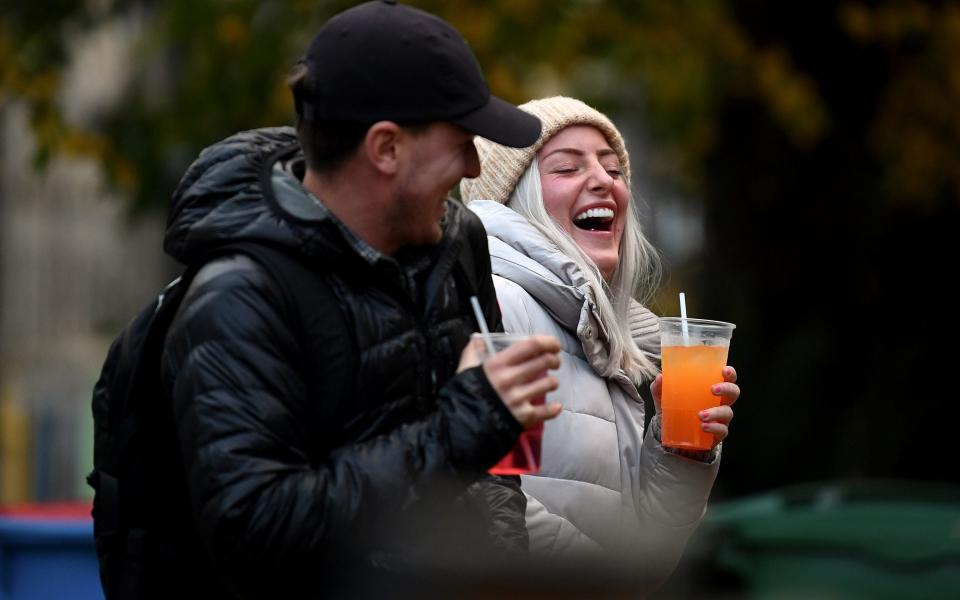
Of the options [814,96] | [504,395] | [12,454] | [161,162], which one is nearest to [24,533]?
[504,395]

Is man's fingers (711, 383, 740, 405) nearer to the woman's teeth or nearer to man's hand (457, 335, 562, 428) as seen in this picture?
the woman's teeth

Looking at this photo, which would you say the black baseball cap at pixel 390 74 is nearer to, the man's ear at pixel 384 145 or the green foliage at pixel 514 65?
the man's ear at pixel 384 145

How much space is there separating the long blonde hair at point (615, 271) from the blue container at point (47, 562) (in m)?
1.78

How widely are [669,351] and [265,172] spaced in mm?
937

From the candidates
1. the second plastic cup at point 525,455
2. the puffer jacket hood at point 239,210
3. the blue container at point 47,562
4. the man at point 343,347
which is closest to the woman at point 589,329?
the second plastic cup at point 525,455

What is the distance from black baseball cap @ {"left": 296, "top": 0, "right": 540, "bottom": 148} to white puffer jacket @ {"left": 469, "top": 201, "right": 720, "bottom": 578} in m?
0.91

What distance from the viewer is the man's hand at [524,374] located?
95.6 inches

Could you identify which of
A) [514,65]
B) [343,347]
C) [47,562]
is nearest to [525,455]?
[343,347]

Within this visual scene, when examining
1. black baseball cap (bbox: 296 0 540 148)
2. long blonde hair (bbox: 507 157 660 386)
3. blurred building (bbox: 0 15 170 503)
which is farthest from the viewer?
blurred building (bbox: 0 15 170 503)

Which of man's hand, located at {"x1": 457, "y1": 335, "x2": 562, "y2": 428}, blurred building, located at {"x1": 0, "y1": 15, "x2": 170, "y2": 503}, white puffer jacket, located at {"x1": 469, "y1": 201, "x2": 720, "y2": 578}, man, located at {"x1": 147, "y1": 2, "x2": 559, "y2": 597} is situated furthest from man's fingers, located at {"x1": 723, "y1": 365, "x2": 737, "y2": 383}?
blurred building, located at {"x1": 0, "y1": 15, "x2": 170, "y2": 503}

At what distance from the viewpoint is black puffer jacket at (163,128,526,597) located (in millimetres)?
2375

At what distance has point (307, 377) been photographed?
2.51 metres

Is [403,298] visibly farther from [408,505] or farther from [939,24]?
[939,24]

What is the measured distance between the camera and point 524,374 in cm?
244
